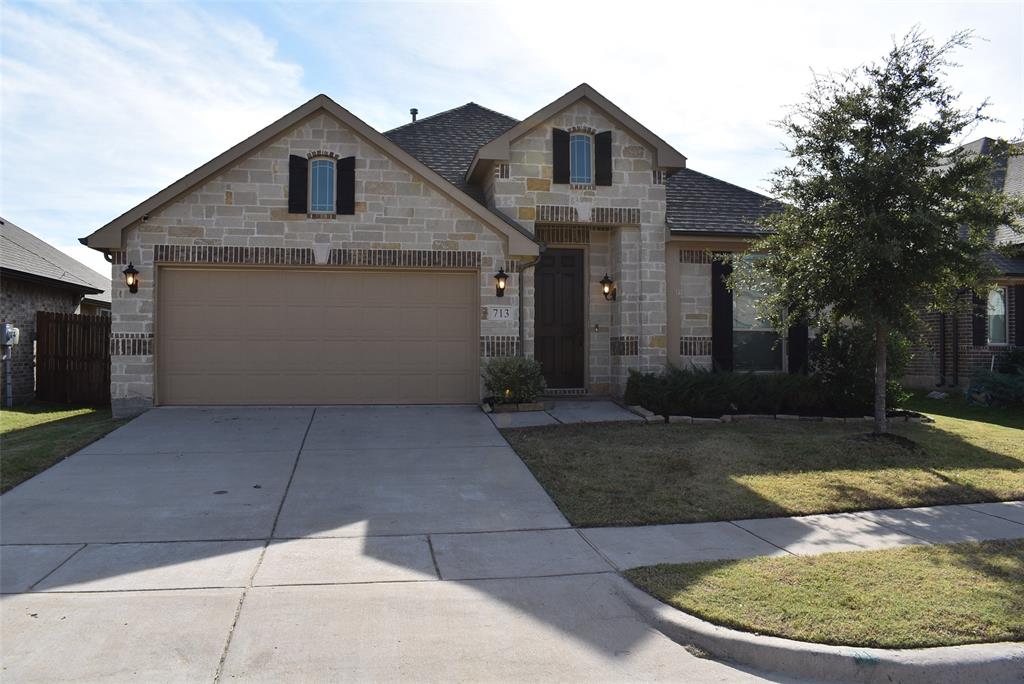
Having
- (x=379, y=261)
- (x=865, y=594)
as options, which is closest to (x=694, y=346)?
(x=379, y=261)

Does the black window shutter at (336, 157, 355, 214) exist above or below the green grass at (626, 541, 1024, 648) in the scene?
above

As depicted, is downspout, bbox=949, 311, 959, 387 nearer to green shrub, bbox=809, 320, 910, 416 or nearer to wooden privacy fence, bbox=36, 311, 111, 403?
green shrub, bbox=809, 320, 910, 416

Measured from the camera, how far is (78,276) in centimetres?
1922

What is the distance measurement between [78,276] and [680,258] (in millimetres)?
15189

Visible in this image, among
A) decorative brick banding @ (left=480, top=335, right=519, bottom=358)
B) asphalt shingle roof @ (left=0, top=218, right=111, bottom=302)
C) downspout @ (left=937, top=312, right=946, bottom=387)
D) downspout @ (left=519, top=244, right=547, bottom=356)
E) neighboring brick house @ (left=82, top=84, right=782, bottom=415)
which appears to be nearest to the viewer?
neighboring brick house @ (left=82, top=84, right=782, bottom=415)

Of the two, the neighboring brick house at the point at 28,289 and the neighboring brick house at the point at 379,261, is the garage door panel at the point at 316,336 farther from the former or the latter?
the neighboring brick house at the point at 28,289

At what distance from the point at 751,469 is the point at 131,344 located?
31.4 ft

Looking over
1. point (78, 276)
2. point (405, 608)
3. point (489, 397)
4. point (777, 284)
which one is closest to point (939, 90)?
point (777, 284)

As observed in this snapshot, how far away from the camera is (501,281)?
1264 centimetres

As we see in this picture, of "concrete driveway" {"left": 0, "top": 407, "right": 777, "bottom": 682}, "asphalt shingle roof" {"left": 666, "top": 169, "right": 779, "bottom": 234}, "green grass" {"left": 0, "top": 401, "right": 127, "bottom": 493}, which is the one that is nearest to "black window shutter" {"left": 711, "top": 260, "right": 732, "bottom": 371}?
"asphalt shingle roof" {"left": 666, "top": 169, "right": 779, "bottom": 234}

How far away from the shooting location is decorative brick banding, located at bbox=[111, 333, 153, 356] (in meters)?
12.0

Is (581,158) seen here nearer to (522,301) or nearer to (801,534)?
(522,301)

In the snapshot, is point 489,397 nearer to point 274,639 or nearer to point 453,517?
point 453,517

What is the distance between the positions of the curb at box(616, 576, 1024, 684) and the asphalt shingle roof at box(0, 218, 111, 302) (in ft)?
49.9
